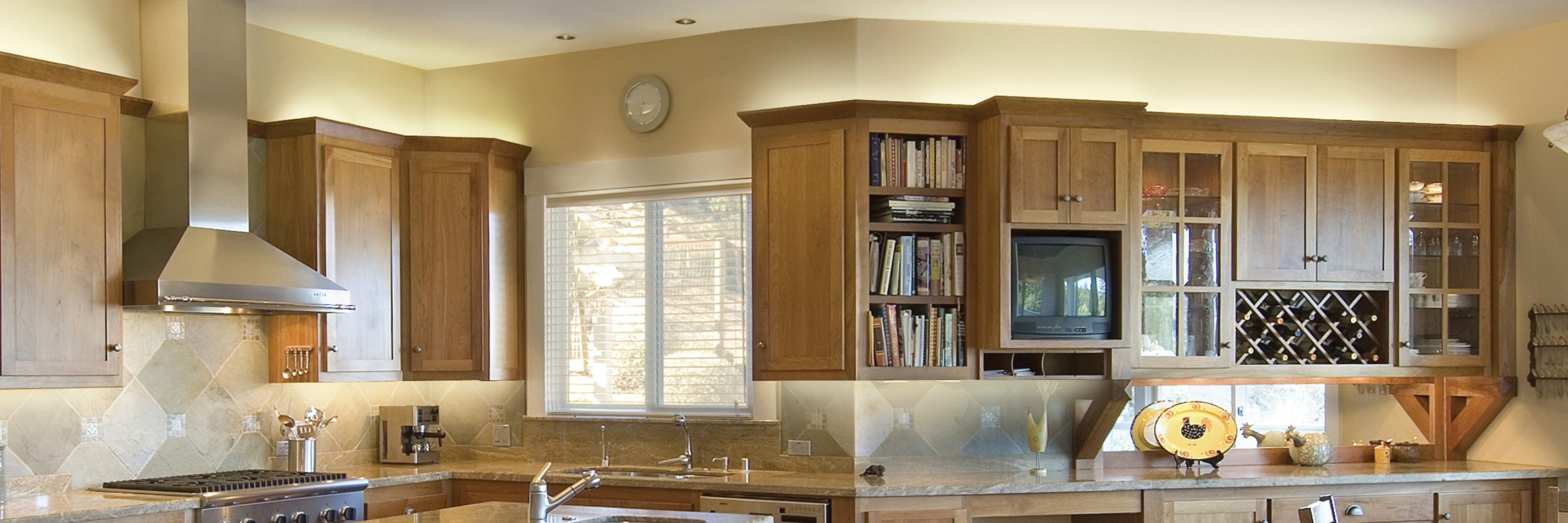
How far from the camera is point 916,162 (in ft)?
17.2

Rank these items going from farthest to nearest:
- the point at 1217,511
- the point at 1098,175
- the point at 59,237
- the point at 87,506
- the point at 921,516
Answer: the point at 1098,175 → the point at 1217,511 → the point at 921,516 → the point at 59,237 → the point at 87,506

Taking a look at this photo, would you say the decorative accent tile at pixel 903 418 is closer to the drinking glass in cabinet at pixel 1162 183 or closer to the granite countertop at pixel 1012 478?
the granite countertop at pixel 1012 478

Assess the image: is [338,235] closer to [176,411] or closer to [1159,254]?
[176,411]

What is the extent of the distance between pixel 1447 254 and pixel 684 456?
137 inches

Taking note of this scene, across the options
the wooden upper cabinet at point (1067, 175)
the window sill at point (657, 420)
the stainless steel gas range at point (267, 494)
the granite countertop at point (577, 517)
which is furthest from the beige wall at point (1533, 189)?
the stainless steel gas range at point (267, 494)

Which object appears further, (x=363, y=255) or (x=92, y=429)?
(x=363, y=255)

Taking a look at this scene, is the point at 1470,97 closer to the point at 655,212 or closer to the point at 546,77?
the point at 655,212

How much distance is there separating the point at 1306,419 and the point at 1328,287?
→ 83 cm

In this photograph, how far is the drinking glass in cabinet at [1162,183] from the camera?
541 cm

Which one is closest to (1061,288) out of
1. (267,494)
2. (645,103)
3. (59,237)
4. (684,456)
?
(684,456)

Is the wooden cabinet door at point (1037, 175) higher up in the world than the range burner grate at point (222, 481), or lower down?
higher up

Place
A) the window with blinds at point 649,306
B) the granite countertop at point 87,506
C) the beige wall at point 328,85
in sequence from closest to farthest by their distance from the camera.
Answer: the granite countertop at point 87,506, the beige wall at point 328,85, the window with blinds at point 649,306

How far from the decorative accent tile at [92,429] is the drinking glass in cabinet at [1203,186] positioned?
4427mm

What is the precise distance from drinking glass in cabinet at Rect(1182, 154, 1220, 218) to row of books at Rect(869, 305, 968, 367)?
3.78ft
